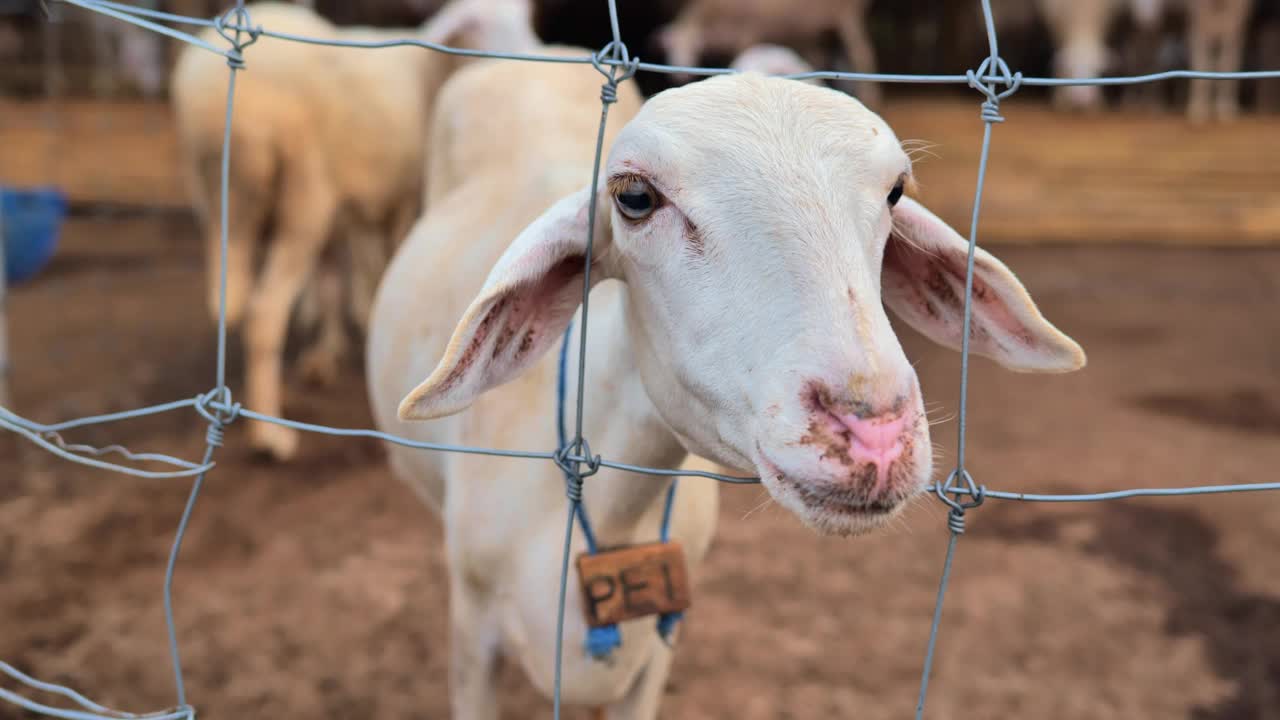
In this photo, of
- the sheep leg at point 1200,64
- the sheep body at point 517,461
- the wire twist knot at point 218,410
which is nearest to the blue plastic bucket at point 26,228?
the sheep body at point 517,461

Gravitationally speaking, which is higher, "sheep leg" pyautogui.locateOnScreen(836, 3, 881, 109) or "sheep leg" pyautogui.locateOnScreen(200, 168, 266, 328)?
"sheep leg" pyautogui.locateOnScreen(836, 3, 881, 109)

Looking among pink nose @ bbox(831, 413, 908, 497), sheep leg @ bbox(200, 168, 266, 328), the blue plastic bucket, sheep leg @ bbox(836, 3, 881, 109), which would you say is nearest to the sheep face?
pink nose @ bbox(831, 413, 908, 497)

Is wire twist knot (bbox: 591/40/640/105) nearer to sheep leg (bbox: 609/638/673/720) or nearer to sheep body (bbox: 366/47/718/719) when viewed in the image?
sheep body (bbox: 366/47/718/719)

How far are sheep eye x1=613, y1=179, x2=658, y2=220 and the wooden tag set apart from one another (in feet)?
1.63

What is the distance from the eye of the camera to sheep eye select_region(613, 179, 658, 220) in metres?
1.17

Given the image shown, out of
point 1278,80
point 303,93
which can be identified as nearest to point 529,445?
point 303,93

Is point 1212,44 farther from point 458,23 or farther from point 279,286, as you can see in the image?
point 279,286

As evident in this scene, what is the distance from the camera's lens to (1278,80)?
386 inches

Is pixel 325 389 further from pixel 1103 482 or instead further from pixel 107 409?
pixel 1103 482

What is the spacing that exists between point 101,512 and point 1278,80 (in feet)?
34.6

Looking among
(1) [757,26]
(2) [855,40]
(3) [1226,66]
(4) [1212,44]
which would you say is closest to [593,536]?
(1) [757,26]

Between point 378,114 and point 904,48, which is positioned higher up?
point 904,48

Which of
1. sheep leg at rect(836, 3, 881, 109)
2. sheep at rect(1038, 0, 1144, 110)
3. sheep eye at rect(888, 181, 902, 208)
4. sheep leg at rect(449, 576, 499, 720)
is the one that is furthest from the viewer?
sheep at rect(1038, 0, 1144, 110)

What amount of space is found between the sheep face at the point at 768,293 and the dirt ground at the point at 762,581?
1.81 ft
